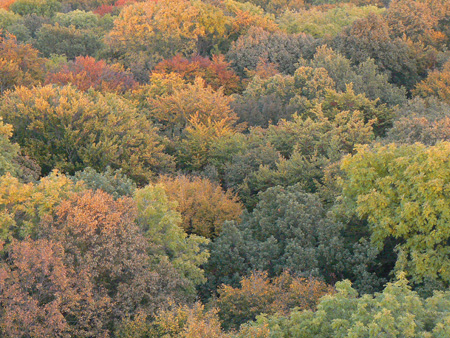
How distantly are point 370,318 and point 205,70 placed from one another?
3617 cm

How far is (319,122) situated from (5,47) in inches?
929

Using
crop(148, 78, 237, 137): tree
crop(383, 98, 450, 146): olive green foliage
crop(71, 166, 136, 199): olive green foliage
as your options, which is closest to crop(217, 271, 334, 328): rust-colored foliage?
crop(71, 166, 136, 199): olive green foliage

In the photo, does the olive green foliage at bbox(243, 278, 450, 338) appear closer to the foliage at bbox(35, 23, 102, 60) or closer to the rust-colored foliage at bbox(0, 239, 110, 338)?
the rust-colored foliage at bbox(0, 239, 110, 338)

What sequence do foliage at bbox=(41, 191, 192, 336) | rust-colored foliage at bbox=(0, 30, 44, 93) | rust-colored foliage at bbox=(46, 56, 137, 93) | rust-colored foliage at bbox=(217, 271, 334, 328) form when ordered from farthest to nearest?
1. rust-colored foliage at bbox=(0, 30, 44, 93)
2. rust-colored foliage at bbox=(46, 56, 137, 93)
3. rust-colored foliage at bbox=(217, 271, 334, 328)
4. foliage at bbox=(41, 191, 192, 336)

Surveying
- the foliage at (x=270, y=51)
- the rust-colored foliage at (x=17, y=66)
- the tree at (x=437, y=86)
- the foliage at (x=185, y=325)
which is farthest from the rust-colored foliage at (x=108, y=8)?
the foliage at (x=185, y=325)

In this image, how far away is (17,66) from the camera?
37.0 metres

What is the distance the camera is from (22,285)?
15.0 metres

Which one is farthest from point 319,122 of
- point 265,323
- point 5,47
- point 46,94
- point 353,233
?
point 5,47

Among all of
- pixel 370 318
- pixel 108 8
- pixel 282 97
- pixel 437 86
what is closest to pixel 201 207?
pixel 370 318

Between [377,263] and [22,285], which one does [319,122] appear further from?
[22,285]

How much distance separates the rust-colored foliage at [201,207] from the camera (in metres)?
23.7

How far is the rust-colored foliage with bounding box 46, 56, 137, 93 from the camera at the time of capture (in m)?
36.1

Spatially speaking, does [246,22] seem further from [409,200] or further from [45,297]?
[45,297]

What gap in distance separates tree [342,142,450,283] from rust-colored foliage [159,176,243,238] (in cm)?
624
